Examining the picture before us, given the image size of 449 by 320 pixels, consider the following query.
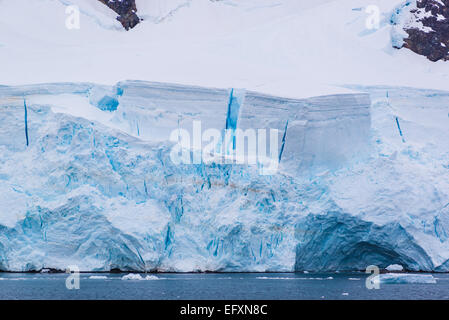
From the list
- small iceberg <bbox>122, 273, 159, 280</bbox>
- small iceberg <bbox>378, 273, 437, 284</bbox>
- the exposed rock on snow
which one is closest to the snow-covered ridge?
small iceberg <bbox>378, 273, 437, 284</bbox>

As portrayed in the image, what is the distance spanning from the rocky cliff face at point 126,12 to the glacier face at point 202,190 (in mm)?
6367

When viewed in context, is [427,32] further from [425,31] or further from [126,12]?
[126,12]

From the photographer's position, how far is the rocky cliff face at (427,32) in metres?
21.9

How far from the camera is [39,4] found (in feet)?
73.7

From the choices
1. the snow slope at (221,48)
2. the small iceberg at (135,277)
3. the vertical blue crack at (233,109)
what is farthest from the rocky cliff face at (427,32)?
the small iceberg at (135,277)

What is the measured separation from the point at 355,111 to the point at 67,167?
6.10 m

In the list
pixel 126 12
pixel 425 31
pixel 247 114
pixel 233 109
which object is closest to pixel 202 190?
pixel 247 114

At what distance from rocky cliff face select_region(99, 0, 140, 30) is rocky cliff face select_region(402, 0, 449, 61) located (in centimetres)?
764

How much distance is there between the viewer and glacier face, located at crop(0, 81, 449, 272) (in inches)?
625

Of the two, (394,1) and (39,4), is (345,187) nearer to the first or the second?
(394,1)

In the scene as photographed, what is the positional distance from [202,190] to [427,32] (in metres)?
8.98

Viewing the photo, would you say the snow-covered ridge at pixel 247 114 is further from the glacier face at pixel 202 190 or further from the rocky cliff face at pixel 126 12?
the rocky cliff face at pixel 126 12
